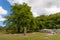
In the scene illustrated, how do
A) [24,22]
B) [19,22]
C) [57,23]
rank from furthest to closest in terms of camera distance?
[57,23] → [19,22] → [24,22]

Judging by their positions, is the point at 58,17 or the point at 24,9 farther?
the point at 58,17

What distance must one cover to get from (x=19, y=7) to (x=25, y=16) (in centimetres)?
516

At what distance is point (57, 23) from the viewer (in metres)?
68.1

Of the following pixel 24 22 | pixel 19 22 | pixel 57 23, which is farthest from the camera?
pixel 57 23

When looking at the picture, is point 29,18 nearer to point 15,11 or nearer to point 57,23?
point 15,11

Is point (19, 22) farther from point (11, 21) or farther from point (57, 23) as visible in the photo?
point (57, 23)

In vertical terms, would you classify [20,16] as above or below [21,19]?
above

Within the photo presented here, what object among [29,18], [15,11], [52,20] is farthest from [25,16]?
[52,20]

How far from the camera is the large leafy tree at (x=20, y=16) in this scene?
161 ft

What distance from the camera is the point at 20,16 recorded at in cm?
5041

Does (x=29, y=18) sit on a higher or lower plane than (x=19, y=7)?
lower

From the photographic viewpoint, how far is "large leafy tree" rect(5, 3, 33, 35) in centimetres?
4921

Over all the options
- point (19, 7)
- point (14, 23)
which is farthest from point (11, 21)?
point (19, 7)

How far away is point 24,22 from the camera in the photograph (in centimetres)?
4850
